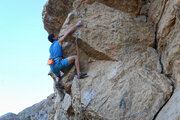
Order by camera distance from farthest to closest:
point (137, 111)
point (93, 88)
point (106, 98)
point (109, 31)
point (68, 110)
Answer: point (68, 110), point (109, 31), point (93, 88), point (106, 98), point (137, 111)

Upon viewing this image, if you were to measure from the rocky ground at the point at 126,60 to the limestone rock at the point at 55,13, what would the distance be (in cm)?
26

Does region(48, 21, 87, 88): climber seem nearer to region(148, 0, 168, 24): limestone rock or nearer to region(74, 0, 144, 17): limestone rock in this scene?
region(74, 0, 144, 17): limestone rock

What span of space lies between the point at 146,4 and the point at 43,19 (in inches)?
170

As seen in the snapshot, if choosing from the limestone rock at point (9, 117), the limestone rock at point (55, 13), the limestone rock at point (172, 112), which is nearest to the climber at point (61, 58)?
the limestone rock at point (55, 13)

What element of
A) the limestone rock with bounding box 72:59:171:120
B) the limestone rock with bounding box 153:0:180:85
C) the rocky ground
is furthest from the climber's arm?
the limestone rock with bounding box 153:0:180:85

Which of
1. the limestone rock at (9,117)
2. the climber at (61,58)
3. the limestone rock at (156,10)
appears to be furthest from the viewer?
the limestone rock at (9,117)

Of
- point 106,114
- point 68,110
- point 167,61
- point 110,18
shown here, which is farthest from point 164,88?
point 68,110

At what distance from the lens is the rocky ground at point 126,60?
4.28m

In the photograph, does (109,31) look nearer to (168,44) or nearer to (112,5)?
(112,5)

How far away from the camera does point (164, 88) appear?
4.36m

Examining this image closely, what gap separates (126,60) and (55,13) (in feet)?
12.8

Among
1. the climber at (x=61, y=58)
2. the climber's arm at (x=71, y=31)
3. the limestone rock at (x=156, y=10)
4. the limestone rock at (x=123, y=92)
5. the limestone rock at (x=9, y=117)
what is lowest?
the limestone rock at (x=9, y=117)

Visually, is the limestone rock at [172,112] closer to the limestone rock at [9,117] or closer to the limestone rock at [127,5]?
the limestone rock at [127,5]

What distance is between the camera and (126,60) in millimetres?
5102
